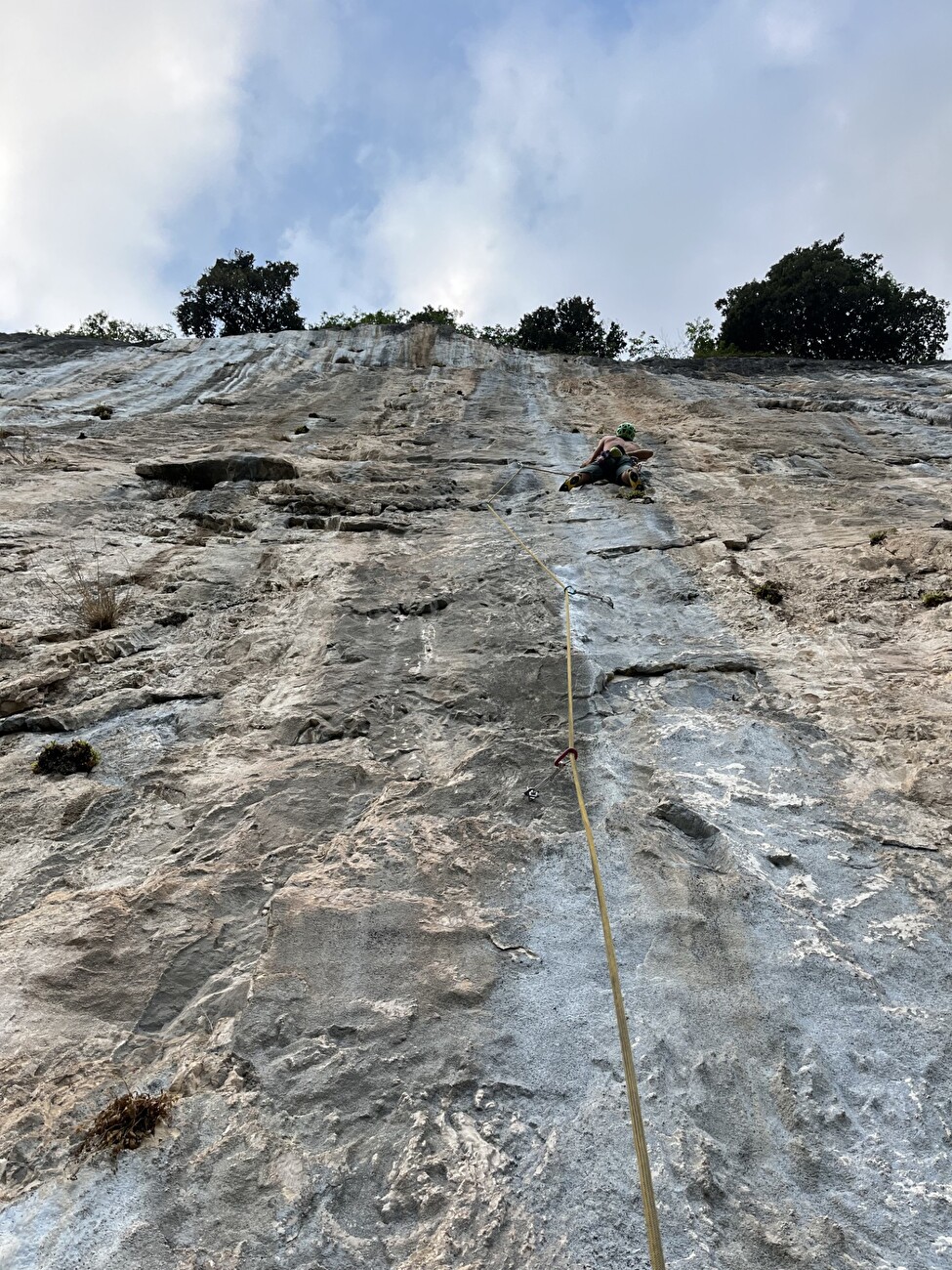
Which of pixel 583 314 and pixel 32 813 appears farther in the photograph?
pixel 583 314

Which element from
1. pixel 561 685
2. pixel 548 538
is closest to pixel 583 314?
pixel 548 538

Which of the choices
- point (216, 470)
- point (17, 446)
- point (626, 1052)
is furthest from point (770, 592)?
point (17, 446)

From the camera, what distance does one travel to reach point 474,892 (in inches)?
157

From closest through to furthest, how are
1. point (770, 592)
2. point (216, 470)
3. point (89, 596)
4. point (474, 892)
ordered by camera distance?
1. point (474, 892)
2. point (89, 596)
3. point (770, 592)
4. point (216, 470)

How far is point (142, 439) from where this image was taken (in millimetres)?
12086

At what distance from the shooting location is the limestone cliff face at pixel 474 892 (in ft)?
8.97

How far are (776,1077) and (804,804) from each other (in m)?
1.80

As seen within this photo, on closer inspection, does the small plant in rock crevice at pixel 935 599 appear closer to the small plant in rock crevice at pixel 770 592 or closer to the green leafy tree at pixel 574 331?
the small plant in rock crevice at pixel 770 592

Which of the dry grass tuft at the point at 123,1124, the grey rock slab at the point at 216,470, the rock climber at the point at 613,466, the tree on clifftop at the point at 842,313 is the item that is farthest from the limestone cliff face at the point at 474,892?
the tree on clifftop at the point at 842,313

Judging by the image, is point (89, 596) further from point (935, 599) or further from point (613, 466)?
point (935, 599)

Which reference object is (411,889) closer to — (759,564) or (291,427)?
(759,564)

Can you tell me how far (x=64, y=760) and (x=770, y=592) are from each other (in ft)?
19.2

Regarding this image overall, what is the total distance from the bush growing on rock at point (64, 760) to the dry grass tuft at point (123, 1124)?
8.20 ft

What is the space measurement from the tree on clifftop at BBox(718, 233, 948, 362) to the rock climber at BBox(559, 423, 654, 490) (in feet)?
73.8
